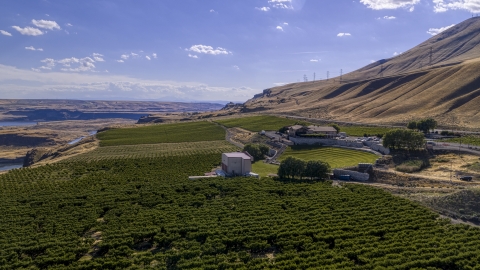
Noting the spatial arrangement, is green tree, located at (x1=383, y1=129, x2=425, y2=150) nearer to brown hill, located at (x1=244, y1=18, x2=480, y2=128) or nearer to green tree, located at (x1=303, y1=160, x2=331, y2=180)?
green tree, located at (x1=303, y1=160, x2=331, y2=180)

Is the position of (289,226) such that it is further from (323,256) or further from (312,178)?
(312,178)

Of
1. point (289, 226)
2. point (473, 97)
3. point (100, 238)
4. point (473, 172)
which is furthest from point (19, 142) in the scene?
point (473, 97)

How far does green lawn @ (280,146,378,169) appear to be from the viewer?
5669cm

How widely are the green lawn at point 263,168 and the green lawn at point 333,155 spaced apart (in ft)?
16.7

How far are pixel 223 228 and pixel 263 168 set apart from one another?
28365 mm

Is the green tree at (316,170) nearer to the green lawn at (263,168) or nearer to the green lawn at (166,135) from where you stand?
the green lawn at (263,168)

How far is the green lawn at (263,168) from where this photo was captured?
5357 centimetres

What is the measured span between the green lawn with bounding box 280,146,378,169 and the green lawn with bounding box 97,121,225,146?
30657 mm

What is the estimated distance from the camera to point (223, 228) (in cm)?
2884

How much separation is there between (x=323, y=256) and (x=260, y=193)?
1595 centimetres

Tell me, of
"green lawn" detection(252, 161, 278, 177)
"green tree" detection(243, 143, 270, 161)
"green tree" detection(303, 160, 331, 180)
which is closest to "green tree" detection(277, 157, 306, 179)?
"green tree" detection(303, 160, 331, 180)

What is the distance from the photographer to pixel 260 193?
129 feet

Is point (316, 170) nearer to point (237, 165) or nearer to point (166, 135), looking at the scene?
point (237, 165)

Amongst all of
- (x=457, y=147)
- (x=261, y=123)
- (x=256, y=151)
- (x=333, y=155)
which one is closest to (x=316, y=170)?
(x=333, y=155)
